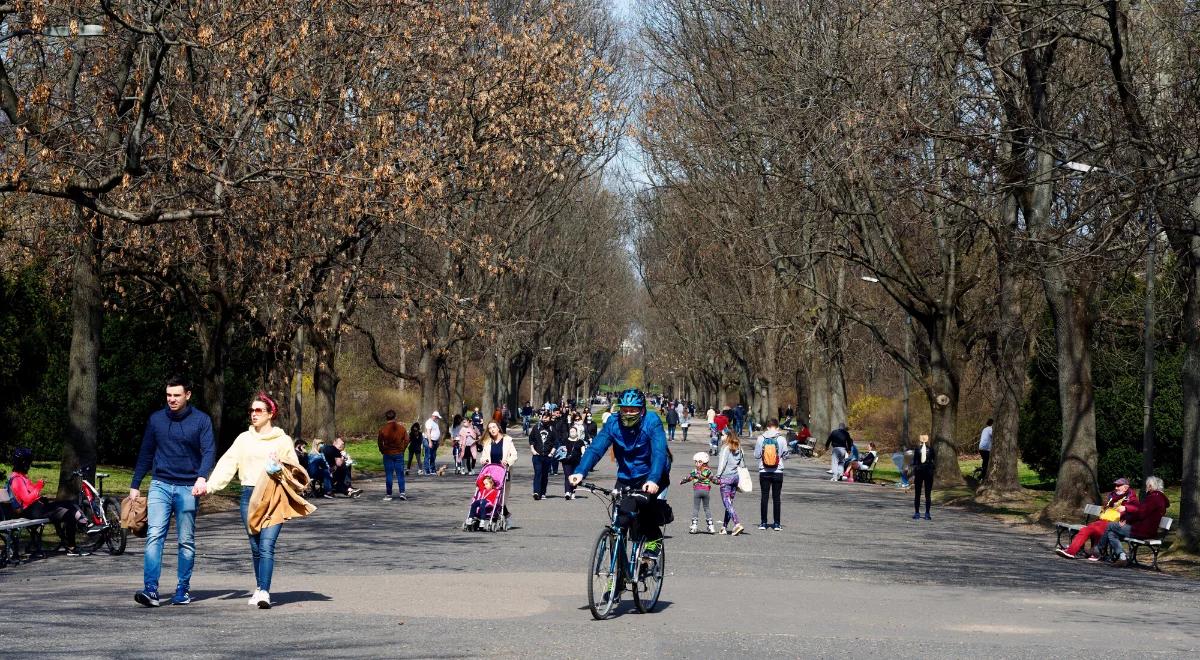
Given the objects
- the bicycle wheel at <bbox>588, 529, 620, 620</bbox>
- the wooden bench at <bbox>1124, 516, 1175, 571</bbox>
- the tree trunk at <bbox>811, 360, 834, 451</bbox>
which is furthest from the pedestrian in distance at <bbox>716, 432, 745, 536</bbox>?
the tree trunk at <bbox>811, 360, 834, 451</bbox>

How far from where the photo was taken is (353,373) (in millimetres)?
60906

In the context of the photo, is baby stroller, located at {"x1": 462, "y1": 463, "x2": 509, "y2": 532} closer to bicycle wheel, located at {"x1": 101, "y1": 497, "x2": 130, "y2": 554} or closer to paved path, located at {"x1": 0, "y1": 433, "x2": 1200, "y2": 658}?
paved path, located at {"x1": 0, "y1": 433, "x2": 1200, "y2": 658}

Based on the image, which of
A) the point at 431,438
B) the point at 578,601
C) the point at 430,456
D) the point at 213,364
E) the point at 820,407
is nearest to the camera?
the point at 578,601

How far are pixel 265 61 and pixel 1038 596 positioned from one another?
1269 centimetres

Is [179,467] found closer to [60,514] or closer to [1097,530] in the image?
[60,514]

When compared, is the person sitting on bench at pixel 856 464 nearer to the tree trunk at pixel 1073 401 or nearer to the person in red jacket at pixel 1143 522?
the tree trunk at pixel 1073 401

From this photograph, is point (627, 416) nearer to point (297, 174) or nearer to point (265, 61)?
point (297, 174)

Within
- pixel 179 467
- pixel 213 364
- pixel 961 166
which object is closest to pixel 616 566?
pixel 179 467

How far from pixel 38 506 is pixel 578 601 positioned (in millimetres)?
7356

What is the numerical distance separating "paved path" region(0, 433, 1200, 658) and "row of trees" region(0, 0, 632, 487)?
433cm

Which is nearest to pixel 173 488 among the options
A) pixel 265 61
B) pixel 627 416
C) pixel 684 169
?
pixel 627 416

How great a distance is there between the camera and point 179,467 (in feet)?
39.5

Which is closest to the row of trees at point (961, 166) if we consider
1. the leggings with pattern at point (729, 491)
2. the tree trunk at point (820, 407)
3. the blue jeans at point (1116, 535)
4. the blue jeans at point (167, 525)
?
the tree trunk at point (820, 407)

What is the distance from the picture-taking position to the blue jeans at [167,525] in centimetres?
1184
